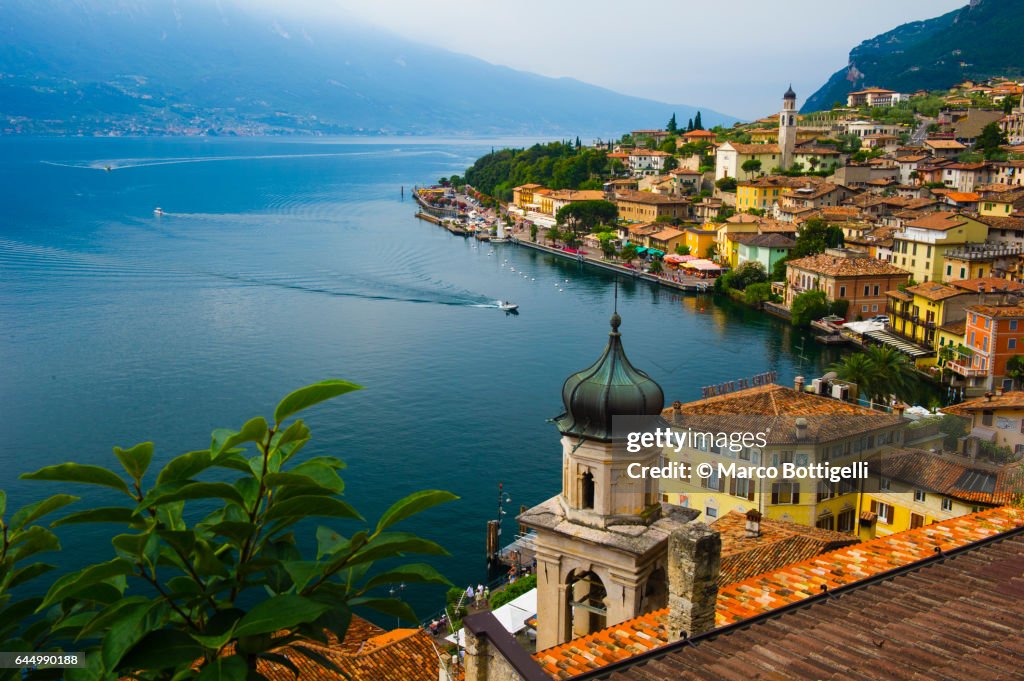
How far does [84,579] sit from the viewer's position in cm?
200

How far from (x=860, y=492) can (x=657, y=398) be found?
10.8 metres

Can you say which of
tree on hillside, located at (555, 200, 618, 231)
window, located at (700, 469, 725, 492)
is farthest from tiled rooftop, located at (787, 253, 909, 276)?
window, located at (700, 469, 725, 492)

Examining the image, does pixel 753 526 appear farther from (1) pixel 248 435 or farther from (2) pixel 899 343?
(2) pixel 899 343

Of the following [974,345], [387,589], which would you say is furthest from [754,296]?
[387,589]

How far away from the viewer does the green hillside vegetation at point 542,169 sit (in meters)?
89.5

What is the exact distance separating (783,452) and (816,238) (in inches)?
1439

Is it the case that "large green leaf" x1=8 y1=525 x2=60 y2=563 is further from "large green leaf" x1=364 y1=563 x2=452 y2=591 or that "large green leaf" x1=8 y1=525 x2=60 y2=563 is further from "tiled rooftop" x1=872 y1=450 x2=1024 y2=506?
"tiled rooftop" x1=872 y1=450 x2=1024 y2=506

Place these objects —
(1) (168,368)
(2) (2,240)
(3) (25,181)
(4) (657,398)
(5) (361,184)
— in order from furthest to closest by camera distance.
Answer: (5) (361,184) < (3) (25,181) < (2) (2,240) < (1) (168,368) < (4) (657,398)

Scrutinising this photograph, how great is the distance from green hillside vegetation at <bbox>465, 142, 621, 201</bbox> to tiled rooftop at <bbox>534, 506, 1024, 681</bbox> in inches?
3109

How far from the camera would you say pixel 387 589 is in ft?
61.8

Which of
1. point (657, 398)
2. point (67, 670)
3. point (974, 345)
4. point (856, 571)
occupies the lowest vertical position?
point (974, 345)

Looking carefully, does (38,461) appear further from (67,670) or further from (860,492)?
A: (67,670)

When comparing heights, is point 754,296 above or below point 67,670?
below

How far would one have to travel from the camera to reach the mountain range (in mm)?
115188
